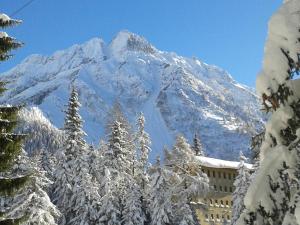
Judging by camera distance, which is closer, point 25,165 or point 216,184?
point 25,165

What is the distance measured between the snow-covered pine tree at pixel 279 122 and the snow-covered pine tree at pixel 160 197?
138ft

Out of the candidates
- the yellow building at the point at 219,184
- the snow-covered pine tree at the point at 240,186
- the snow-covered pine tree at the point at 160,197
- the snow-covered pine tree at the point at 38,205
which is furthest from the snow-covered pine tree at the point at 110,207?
the yellow building at the point at 219,184

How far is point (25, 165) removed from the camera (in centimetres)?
4041

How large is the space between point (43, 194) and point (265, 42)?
32514 millimetres

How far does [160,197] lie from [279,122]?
1748 inches

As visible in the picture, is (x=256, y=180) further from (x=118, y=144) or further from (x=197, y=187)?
(x=118, y=144)

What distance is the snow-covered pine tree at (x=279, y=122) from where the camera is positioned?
4789 millimetres

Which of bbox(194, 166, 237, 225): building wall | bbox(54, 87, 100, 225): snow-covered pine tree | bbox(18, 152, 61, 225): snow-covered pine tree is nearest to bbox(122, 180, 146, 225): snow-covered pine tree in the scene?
bbox(54, 87, 100, 225): snow-covered pine tree

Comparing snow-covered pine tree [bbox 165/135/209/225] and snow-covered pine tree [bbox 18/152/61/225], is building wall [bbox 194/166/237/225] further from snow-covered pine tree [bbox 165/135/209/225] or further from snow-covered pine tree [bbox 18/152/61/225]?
snow-covered pine tree [bbox 18/152/61/225]

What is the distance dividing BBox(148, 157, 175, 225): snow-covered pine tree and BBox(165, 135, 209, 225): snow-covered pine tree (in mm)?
680

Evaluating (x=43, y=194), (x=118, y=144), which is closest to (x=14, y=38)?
(x=43, y=194)

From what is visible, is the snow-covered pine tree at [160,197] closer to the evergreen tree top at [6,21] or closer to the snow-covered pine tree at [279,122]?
the evergreen tree top at [6,21]

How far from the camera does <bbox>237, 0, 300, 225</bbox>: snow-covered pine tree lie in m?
4.79

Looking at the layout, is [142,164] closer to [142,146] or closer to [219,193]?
[142,146]
